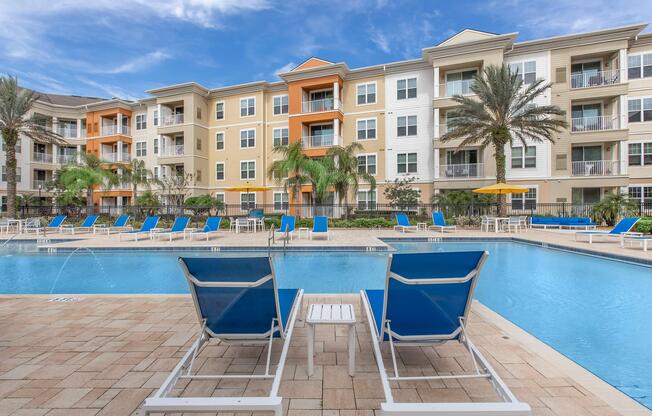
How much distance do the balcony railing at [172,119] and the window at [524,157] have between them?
26130 mm

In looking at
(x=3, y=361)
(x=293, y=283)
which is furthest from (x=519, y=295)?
(x=3, y=361)

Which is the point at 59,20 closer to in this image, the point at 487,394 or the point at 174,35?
the point at 174,35

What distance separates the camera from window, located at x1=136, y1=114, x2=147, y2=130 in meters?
31.9

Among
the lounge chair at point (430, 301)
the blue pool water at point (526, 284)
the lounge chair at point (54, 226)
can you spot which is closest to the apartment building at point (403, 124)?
the lounge chair at point (54, 226)

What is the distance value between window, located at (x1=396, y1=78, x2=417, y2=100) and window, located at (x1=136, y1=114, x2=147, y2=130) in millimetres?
23733

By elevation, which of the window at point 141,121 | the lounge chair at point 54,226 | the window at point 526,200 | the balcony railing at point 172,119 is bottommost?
the lounge chair at point 54,226

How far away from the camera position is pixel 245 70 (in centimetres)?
3003

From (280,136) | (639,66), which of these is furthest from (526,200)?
(280,136)

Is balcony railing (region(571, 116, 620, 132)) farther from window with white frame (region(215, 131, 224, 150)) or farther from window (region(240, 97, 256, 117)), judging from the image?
window with white frame (region(215, 131, 224, 150))

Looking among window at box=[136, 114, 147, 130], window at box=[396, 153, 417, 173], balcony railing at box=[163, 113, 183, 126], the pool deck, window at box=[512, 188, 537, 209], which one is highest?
window at box=[136, 114, 147, 130]

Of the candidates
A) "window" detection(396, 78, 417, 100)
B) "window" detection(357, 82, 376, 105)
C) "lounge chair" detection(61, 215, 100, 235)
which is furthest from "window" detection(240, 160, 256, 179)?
"window" detection(396, 78, 417, 100)

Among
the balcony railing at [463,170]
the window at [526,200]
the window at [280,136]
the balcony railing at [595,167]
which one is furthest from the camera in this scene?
the window at [280,136]

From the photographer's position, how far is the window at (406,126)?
23953mm

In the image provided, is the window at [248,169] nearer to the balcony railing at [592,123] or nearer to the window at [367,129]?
the window at [367,129]
